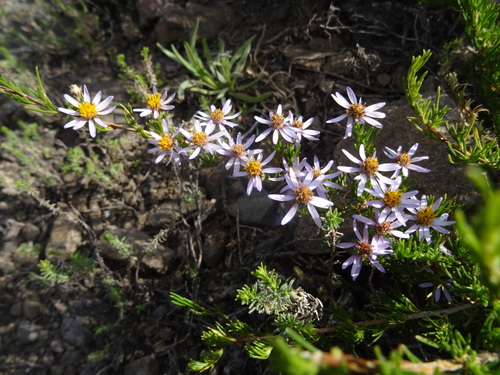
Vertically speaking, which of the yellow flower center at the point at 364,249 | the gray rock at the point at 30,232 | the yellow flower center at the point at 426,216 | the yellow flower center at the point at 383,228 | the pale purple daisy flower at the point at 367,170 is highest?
the pale purple daisy flower at the point at 367,170

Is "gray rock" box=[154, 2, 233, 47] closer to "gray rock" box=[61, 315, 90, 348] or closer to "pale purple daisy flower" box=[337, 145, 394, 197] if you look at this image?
"pale purple daisy flower" box=[337, 145, 394, 197]

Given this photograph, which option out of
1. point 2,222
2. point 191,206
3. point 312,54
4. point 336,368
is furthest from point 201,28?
point 336,368

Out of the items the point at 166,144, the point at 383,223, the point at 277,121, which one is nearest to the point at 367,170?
the point at 383,223

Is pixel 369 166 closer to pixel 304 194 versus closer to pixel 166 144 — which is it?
pixel 304 194

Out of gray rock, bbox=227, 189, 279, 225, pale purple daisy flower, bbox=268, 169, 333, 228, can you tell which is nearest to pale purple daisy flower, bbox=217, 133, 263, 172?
pale purple daisy flower, bbox=268, 169, 333, 228

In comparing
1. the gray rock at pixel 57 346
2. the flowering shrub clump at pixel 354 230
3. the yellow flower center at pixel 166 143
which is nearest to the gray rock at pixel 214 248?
the flowering shrub clump at pixel 354 230

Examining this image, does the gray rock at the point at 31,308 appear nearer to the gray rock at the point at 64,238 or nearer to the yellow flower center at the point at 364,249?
the gray rock at the point at 64,238
